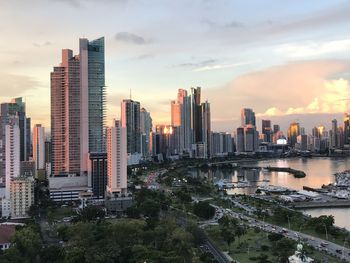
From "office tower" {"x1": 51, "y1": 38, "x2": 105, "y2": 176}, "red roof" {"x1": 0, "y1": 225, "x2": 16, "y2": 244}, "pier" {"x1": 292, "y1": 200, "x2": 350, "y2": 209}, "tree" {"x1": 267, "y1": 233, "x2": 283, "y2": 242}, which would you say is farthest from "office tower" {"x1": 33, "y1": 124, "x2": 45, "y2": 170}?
"tree" {"x1": 267, "y1": 233, "x2": 283, "y2": 242}

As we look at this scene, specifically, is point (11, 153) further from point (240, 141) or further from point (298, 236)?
point (240, 141)

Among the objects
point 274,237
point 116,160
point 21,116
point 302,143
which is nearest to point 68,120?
point 116,160

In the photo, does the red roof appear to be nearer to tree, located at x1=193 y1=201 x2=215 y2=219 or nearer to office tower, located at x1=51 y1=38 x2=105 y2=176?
tree, located at x1=193 y1=201 x2=215 y2=219

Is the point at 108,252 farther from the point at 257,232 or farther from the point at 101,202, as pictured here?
the point at 101,202

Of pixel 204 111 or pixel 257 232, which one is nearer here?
pixel 257 232

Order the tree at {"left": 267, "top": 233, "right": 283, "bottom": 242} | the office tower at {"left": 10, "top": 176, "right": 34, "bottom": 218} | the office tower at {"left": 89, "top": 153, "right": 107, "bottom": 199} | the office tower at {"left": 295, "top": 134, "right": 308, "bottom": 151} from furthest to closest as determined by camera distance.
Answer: the office tower at {"left": 295, "top": 134, "right": 308, "bottom": 151} < the office tower at {"left": 89, "top": 153, "right": 107, "bottom": 199} < the office tower at {"left": 10, "top": 176, "right": 34, "bottom": 218} < the tree at {"left": 267, "top": 233, "right": 283, "bottom": 242}

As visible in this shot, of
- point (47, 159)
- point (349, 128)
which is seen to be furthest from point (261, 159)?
point (47, 159)

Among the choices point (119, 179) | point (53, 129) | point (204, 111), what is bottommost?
point (119, 179)
